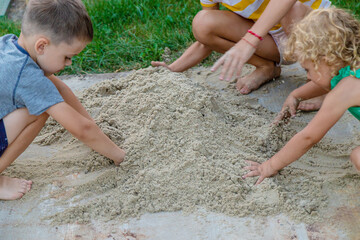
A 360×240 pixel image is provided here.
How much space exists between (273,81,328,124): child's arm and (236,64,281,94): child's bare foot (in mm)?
339

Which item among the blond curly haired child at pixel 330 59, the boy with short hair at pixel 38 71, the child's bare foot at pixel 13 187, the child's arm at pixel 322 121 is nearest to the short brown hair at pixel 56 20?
the boy with short hair at pixel 38 71

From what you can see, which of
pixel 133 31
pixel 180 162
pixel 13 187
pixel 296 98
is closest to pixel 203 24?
pixel 296 98

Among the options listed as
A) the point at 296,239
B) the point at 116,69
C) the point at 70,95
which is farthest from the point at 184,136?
the point at 116,69

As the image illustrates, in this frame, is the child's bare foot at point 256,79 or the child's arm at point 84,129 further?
the child's bare foot at point 256,79

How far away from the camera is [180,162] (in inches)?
86.0

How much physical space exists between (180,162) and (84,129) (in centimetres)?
52

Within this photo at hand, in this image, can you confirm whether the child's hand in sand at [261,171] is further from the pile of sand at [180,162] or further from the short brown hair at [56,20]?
the short brown hair at [56,20]

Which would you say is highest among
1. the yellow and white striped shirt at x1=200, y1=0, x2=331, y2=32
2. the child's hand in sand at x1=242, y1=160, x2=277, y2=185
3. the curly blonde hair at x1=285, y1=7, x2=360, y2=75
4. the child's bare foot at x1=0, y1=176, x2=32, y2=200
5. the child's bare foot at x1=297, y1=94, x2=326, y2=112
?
the curly blonde hair at x1=285, y1=7, x2=360, y2=75

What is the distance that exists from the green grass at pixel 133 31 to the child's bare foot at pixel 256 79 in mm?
477

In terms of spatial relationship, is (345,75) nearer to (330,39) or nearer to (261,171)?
(330,39)

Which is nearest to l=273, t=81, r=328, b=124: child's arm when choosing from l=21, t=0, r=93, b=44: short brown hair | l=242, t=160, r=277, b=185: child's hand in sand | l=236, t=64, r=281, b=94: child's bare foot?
l=236, t=64, r=281, b=94: child's bare foot

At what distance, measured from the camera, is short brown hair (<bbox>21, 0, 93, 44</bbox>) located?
193 cm

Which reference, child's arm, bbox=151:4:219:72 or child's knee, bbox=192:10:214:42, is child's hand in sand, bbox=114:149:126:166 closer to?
child's arm, bbox=151:4:219:72

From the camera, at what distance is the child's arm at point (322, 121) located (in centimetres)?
186
